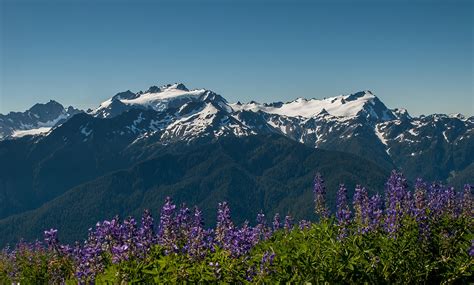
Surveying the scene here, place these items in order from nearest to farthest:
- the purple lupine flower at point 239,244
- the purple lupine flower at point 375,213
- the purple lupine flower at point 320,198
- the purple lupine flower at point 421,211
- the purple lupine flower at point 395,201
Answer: the purple lupine flower at point 239,244 < the purple lupine flower at point 421,211 < the purple lupine flower at point 395,201 < the purple lupine flower at point 375,213 < the purple lupine flower at point 320,198

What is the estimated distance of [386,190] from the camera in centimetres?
1352

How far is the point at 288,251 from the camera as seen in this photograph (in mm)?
8711

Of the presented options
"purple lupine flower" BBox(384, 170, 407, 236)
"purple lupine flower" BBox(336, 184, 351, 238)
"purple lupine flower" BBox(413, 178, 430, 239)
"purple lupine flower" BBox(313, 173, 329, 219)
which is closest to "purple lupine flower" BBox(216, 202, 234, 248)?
"purple lupine flower" BBox(336, 184, 351, 238)

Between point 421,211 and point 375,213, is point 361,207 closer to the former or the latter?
point 375,213

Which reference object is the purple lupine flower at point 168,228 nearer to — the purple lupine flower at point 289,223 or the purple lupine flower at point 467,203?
the purple lupine flower at point 289,223

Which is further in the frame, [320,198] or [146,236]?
[320,198]

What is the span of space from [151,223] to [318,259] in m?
3.62

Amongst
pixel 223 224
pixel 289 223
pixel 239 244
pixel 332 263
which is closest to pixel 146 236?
pixel 223 224

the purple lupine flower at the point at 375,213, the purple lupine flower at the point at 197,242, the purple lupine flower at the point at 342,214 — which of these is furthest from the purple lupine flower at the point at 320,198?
the purple lupine flower at the point at 197,242

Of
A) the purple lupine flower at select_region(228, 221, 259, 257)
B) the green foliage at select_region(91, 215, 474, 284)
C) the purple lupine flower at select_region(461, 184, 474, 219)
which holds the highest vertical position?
the purple lupine flower at select_region(461, 184, 474, 219)

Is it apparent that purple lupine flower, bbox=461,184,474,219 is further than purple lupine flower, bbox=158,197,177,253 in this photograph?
Yes

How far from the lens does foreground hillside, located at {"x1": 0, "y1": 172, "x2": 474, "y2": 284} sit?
7.91m

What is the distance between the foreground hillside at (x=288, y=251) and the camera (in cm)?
791

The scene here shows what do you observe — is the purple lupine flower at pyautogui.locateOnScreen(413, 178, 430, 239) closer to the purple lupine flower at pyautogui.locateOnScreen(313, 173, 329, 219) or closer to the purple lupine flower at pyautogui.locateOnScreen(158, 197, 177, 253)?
the purple lupine flower at pyautogui.locateOnScreen(313, 173, 329, 219)
